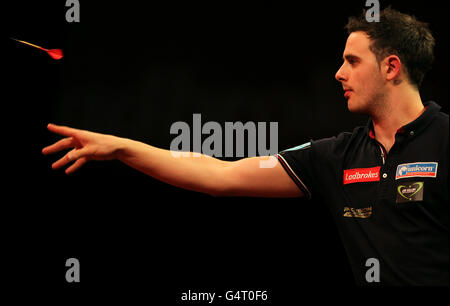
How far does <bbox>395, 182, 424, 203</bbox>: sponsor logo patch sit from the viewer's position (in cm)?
146

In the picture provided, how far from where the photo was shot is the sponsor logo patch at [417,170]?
57.9 inches

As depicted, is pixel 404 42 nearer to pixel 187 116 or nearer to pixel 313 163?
pixel 313 163

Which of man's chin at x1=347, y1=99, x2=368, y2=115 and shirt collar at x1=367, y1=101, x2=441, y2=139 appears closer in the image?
shirt collar at x1=367, y1=101, x2=441, y2=139

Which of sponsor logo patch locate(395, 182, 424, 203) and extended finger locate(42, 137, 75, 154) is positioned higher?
extended finger locate(42, 137, 75, 154)

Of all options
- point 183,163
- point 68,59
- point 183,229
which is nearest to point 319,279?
point 183,229

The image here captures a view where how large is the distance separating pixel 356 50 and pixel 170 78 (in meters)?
1.07

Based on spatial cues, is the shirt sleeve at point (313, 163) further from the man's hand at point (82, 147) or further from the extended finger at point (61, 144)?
the extended finger at point (61, 144)

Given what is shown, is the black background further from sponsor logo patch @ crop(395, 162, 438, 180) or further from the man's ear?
sponsor logo patch @ crop(395, 162, 438, 180)

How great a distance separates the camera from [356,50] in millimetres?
1698

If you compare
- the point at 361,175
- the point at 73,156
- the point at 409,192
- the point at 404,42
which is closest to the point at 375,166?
the point at 361,175

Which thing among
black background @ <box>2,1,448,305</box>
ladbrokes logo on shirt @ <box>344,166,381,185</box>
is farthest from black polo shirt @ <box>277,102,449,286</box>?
black background @ <box>2,1,448,305</box>
